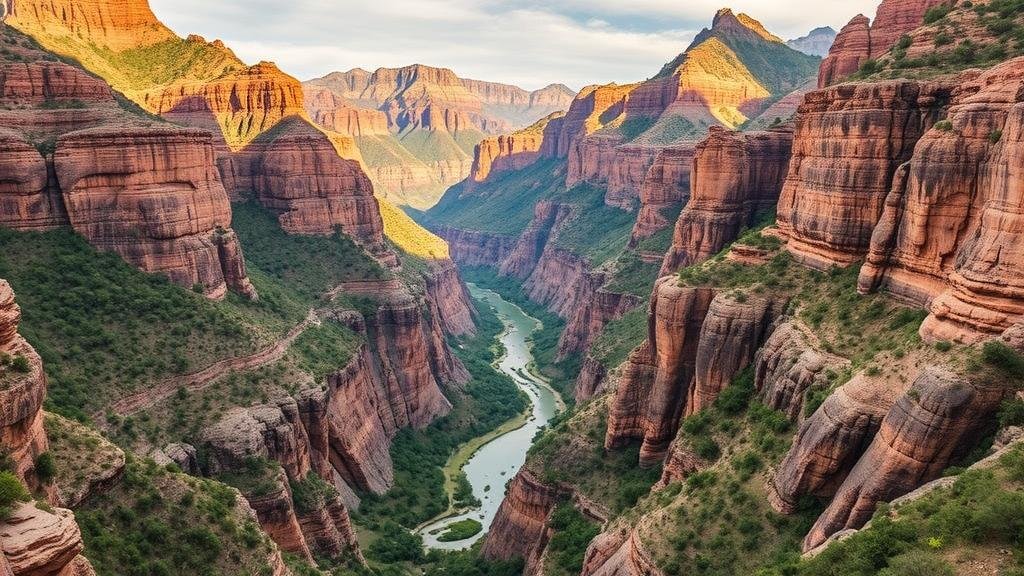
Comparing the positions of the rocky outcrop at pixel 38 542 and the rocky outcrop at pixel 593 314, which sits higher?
the rocky outcrop at pixel 38 542

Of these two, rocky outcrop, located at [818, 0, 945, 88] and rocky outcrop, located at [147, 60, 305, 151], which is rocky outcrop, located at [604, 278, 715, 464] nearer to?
rocky outcrop, located at [818, 0, 945, 88]

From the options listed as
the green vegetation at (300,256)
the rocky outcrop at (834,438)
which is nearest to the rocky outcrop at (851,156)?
the rocky outcrop at (834,438)

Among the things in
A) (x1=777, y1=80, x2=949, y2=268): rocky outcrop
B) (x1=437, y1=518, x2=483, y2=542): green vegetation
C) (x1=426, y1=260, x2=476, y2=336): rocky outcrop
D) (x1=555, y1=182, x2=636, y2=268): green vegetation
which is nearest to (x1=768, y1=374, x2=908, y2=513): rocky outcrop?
(x1=777, y1=80, x2=949, y2=268): rocky outcrop

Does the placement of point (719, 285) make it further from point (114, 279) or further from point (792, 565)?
point (114, 279)

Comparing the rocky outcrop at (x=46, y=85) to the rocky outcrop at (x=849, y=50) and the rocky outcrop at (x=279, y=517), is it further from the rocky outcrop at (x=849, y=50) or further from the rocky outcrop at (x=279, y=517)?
the rocky outcrop at (x=849, y=50)

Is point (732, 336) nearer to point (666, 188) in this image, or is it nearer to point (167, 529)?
point (167, 529)
